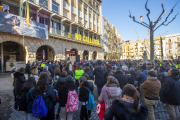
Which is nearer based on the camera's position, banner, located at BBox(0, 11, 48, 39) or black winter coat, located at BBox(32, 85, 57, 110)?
black winter coat, located at BBox(32, 85, 57, 110)

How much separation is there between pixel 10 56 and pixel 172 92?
17.8m

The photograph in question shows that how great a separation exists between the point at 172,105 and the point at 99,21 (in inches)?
1196

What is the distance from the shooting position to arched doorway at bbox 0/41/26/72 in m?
14.0

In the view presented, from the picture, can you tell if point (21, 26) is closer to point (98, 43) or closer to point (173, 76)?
point (173, 76)

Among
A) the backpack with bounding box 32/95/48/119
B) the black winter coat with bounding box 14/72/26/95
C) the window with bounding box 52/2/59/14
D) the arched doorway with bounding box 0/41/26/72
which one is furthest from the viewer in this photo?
the window with bounding box 52/2/59/14

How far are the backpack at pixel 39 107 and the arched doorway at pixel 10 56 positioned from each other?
41.8 feet

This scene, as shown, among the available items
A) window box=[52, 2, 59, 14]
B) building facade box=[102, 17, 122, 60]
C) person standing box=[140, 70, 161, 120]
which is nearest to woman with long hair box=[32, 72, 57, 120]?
person standing box=[140, 70, 161, 120]

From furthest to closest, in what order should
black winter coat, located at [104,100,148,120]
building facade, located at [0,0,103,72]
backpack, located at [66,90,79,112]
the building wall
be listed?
building facade, located at [0,0,103,72] < the building wall < backpack, located at [66,90,79,112] < black winter coat, located at [104,100,148,120]

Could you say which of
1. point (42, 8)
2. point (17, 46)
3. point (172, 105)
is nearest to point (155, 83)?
point (172, 105)

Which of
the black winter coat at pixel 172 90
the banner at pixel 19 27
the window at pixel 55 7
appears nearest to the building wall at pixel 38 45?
the banner at pixel 19 27

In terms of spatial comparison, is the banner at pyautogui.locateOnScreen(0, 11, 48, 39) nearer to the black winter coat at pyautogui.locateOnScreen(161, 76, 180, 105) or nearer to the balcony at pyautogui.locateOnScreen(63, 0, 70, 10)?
the balcony at pyautogui.locateOnScreen(63, 0, 70, 10)

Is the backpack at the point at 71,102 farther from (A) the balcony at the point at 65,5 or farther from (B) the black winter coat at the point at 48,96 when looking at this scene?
(A) the balcony at the point at 65,5

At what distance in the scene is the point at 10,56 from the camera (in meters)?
15.0

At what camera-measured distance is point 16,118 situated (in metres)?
3.74
